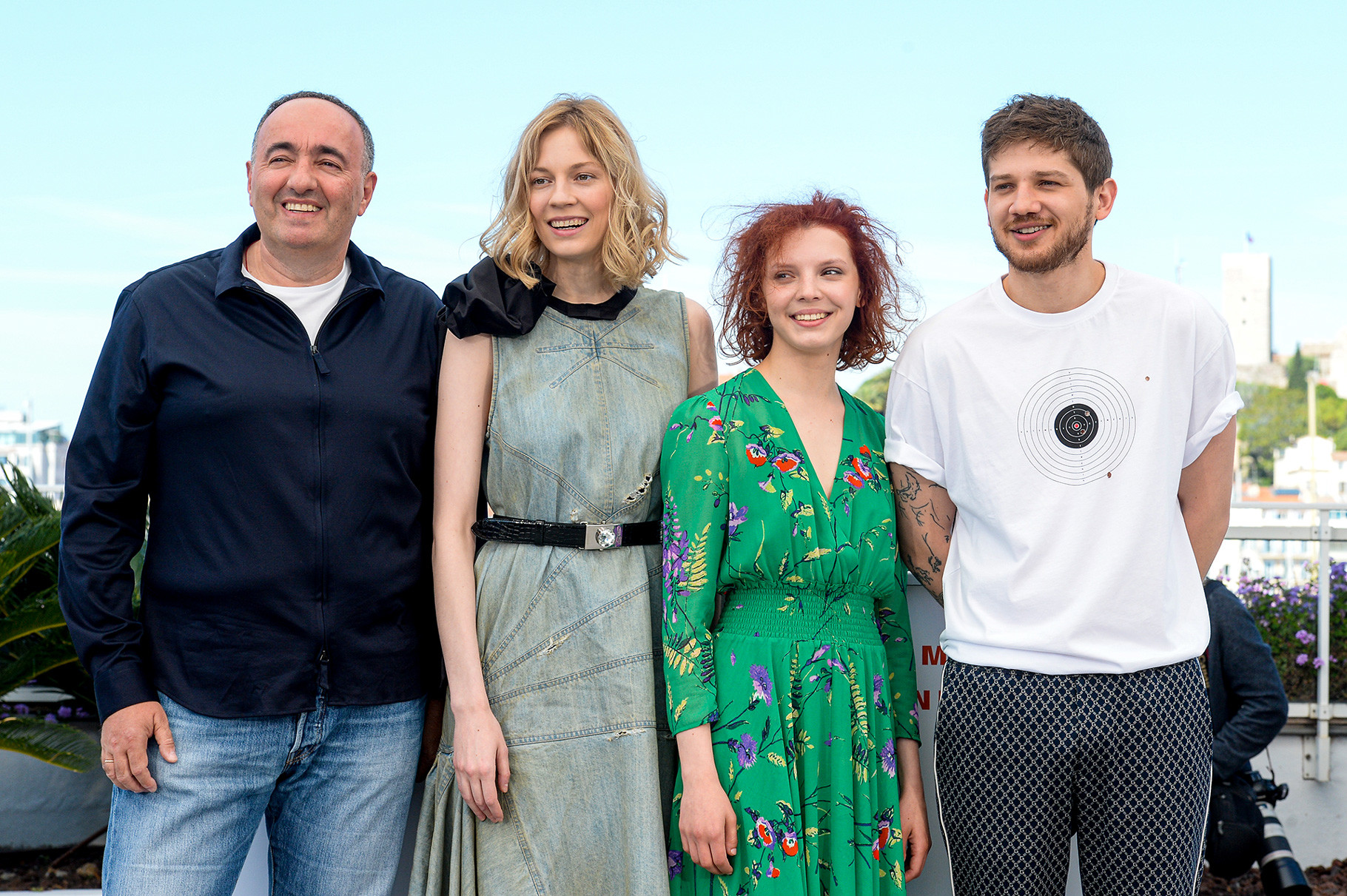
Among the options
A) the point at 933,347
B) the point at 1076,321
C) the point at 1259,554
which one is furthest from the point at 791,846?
the point at 1259,554

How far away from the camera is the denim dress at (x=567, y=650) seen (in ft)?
7.07

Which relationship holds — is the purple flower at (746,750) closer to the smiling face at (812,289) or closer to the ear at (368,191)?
the smiling face at (812,289)

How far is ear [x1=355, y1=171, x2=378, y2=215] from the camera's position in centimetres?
246

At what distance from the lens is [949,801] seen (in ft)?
7.36

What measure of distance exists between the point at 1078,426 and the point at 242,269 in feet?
6.03

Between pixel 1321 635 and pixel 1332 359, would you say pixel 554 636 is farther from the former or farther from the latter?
pixel 1332 359

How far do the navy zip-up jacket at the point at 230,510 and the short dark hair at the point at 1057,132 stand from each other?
147 centimetres

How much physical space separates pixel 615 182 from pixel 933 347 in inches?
32.3

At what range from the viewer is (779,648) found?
214 centimetres

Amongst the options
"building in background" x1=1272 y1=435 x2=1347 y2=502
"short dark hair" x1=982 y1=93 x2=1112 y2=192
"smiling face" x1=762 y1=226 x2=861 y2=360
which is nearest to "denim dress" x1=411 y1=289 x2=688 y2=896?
"smiling face" x1=762 y1=226 x2=861 y2=360

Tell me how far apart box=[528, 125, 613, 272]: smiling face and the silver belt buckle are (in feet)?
2.04

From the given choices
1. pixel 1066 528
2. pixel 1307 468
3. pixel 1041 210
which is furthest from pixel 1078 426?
pixel 1307 468

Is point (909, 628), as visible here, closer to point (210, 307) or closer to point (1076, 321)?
point (1076, 321)

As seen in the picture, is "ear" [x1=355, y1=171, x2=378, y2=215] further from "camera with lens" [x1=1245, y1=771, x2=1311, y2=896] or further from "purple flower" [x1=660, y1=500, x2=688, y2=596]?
"camera with lens" [x1=1245, y1=771, x2=1311, y2=896]
